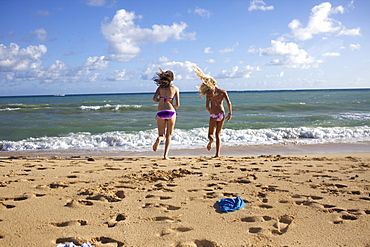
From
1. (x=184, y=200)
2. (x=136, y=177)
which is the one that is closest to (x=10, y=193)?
(x=136, y=177)

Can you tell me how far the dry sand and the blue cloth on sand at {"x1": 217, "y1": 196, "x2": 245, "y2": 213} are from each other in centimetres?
7

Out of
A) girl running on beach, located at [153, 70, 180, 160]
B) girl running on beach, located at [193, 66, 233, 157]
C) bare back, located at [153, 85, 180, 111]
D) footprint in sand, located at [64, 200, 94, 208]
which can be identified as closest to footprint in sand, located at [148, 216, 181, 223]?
footprint in sand, located at [64, 200, 94, 208]

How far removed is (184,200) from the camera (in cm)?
338

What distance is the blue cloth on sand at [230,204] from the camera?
10.00ft

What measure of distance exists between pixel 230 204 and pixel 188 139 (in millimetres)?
6784

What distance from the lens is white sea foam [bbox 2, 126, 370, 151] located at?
9.02 m

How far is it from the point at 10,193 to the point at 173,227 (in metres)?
2.29

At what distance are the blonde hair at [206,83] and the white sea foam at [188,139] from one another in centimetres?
287

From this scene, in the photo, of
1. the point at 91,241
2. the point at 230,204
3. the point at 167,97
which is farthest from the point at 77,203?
Answer: the point at 167,97

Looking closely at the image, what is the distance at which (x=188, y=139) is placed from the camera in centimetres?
991

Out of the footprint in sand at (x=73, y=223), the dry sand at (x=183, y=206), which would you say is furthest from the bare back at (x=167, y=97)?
the footprint in sand at (x=73, y=223)

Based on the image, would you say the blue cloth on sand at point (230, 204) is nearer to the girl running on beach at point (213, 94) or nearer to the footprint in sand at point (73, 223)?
the footprint in sand at point (73, 223)

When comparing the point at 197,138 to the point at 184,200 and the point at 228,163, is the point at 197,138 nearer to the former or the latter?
the point at 228,163

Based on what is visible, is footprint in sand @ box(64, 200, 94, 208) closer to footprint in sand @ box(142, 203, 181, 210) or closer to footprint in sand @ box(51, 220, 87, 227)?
footprint in sand @ box(51, 220, 87, 227)
